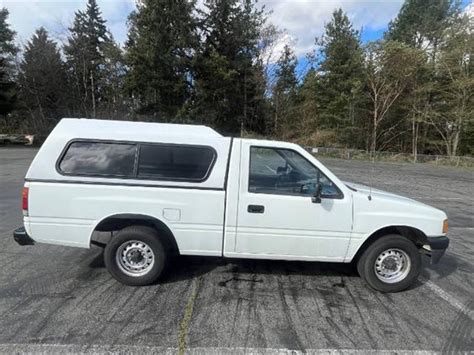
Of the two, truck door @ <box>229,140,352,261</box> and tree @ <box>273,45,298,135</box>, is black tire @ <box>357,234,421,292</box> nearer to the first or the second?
truck door @ <box>229,140,352,261</box>

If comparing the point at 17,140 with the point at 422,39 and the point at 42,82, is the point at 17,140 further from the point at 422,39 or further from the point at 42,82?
the point at 422,39

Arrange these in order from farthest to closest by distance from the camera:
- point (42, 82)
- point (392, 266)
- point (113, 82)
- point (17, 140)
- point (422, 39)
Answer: point (113, 82), point (42, 82), point (422, 39), point (17, 140), point (392, 266)

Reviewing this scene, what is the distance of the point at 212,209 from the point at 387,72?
3170 cm

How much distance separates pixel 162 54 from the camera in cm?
3069

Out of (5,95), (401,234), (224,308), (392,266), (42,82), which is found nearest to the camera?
(224,308)

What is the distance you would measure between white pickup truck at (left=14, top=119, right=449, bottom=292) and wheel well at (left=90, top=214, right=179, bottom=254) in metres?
0.01

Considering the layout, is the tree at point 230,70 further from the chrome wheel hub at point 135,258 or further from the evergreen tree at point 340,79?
the chrome wheel hub at point 135,258

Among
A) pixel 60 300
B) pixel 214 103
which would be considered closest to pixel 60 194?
pixel 60 300

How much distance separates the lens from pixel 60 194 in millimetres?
4047

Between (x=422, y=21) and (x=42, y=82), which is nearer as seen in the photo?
(x=422, y=21)

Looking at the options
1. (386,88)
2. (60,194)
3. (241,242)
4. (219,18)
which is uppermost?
(219,18)

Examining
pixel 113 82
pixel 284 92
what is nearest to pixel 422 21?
pixel 284 92

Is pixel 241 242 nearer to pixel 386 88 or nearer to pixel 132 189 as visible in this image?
pixel 132 189

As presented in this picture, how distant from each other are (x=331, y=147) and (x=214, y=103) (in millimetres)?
11831
